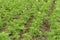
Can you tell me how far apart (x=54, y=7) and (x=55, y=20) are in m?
1.17

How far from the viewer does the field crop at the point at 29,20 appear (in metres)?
5.17

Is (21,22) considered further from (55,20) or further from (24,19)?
(55,20)

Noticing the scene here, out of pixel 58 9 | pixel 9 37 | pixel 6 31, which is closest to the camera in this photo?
pixel 9 37

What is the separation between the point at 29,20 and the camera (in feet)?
19.5

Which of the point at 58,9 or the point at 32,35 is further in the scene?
the point at 58,9

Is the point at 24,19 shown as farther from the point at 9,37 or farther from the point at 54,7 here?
the point at 54,7

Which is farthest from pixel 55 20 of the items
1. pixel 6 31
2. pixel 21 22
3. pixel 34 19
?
pixel 6 31

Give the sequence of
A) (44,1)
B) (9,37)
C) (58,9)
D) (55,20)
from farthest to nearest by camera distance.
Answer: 1. (44,1)
2. (58,9)
3. (55,20)
4. (9,37)

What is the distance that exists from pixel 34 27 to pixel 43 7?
1.36 meters

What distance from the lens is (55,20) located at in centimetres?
578

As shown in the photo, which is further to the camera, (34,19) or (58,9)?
(58,9)

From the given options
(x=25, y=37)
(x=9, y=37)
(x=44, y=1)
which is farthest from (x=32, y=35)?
(x=44, y=1)

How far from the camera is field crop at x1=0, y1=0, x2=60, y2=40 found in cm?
517

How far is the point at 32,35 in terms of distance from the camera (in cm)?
516
